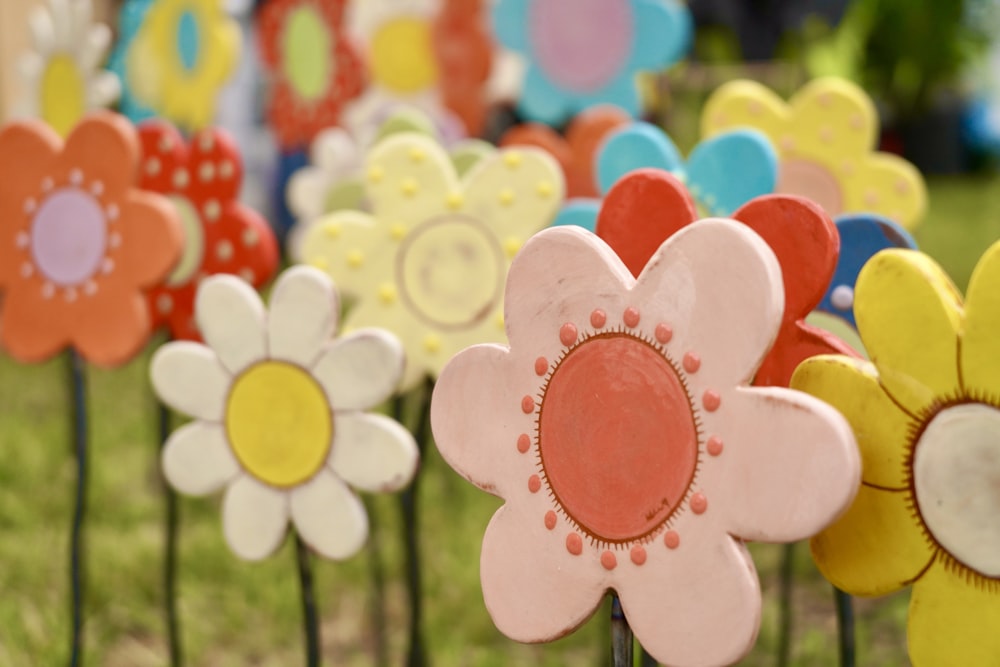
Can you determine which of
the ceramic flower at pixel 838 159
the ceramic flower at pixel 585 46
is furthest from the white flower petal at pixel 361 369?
the ceramic flower at pixel 585 46

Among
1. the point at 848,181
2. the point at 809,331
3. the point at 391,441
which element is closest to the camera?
the point at 809,331

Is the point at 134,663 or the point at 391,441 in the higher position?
the point at 391,441

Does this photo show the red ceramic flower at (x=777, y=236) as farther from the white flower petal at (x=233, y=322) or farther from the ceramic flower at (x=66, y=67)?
the ceramic flower at (x=66, y=67)

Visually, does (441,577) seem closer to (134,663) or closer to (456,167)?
(134,663)

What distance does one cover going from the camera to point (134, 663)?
1.35m

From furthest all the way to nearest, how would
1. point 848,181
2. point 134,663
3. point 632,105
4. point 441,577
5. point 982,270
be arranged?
point 632,105 < point 441,577 < point 134,663 < point 848,181 < point 982,270

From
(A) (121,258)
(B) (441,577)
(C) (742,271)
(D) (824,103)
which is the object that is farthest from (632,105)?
(C) (742,271)

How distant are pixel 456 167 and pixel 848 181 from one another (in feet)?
1.42

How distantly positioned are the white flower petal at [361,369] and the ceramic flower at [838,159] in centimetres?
54

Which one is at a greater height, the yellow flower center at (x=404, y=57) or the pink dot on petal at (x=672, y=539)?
the yellow flower center at (x=404, y=57)

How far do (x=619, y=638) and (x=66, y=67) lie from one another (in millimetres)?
1048

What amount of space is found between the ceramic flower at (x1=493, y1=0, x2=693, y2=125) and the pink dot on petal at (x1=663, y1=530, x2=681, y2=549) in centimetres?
116

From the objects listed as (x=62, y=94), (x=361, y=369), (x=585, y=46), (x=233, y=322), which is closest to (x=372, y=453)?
(x=361, y=369)

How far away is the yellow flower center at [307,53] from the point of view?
2.01 m
